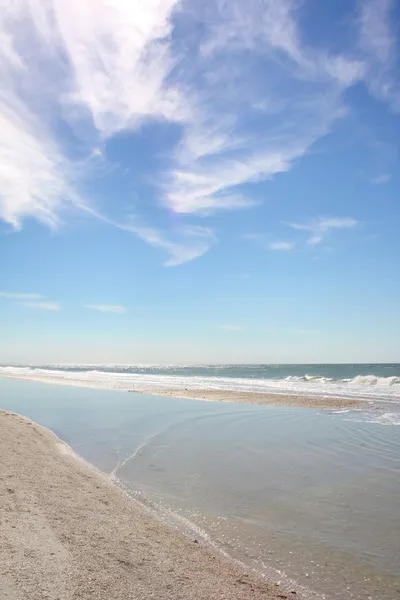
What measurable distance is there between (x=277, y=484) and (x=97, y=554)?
5.28 metres

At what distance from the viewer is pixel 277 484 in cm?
964

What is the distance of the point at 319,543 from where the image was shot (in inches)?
260

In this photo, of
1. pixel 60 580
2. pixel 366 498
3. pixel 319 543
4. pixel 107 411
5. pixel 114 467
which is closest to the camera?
pixel 60 580

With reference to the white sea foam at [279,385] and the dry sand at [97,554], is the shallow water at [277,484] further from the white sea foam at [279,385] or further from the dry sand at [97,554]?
the white sea foam at [279,385]

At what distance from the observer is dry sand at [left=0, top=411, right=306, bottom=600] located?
464 centimetres

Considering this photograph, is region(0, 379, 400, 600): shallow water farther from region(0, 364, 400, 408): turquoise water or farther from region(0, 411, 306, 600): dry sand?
region(0, 364, 400, 408): turquoise water

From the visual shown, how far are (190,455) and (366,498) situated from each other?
5349 mm

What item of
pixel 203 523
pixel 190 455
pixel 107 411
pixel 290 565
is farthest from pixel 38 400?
pixel 290 565

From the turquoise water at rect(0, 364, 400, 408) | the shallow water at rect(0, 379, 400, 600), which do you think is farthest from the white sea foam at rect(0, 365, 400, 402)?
the shallow water at rect(0, 379, 400, 600)

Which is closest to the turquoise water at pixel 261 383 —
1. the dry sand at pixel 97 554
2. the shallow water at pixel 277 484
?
the shallow water at pixel 277 484

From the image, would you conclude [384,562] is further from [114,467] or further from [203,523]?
[114,467]

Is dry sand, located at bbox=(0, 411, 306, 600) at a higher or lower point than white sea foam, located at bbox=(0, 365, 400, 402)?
lower

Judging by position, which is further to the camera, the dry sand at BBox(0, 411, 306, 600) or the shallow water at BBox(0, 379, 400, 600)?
the shallow water at BBox(0, 379, 400, 600)

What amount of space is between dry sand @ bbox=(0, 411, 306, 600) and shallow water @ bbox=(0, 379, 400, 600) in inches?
27.0
